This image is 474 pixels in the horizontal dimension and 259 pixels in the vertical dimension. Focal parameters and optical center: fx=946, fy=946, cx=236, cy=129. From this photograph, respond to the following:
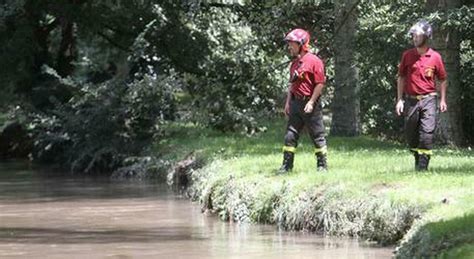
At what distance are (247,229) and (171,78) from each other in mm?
11643

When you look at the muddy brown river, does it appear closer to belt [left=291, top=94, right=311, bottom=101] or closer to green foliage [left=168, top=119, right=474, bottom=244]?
green foliage [left=168, top=119, right=474, bottom=244]

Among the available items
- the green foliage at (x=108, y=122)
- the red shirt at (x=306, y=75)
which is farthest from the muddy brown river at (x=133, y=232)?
the green foliage at (x=108, y=122)

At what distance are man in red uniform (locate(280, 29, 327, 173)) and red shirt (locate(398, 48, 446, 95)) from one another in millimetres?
1377

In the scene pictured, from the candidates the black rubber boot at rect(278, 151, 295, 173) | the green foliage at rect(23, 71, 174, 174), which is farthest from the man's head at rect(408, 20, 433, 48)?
the green foliage at rect(23, 71, 174, 174)

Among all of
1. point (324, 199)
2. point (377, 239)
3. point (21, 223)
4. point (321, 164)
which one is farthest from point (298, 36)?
point (21, 223)

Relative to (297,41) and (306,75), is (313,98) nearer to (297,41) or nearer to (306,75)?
(306,75)

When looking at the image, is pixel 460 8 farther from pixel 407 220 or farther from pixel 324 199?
pixel 407 220

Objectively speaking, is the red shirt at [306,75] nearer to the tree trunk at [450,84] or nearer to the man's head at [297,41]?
the man's head at [297,41]

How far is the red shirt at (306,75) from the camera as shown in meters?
13.8

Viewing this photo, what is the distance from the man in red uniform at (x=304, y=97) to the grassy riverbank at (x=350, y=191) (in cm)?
41

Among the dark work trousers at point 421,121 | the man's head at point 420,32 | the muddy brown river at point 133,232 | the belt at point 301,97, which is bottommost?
the muddy brown river at point 133,232

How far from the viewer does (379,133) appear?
22.4 metres

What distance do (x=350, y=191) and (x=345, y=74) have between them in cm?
884

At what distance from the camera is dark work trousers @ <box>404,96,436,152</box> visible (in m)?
12.9
